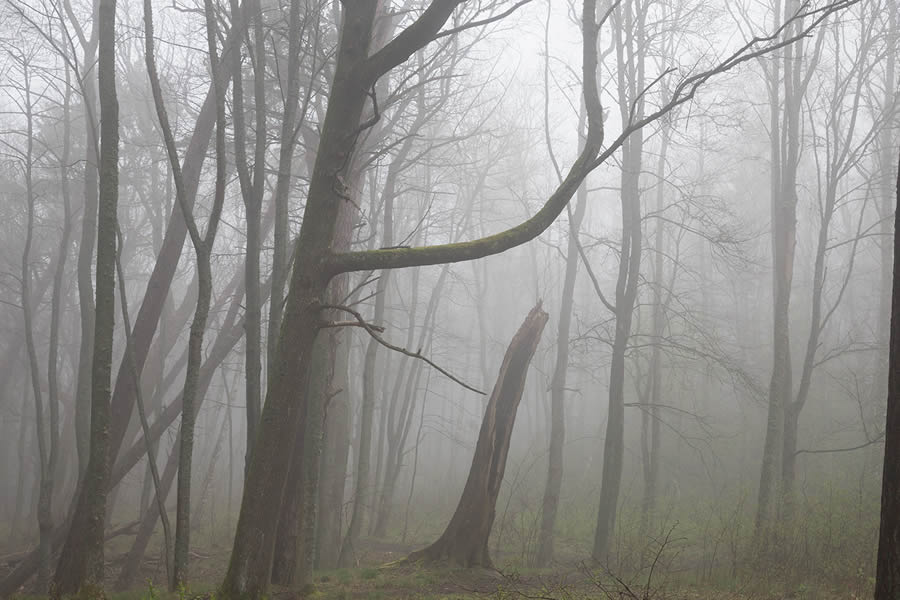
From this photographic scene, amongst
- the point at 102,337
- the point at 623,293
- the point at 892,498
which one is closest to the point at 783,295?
the point at 623,293

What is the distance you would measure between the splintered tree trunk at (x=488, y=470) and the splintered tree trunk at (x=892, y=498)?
529cm

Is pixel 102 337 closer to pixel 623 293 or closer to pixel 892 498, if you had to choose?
pixel 892 498

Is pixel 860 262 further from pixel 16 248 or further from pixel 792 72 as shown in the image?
pixel 16 248

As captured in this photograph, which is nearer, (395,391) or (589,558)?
(589,558)

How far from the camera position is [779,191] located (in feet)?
41.9

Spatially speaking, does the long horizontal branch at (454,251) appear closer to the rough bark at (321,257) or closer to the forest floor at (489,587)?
the rough bark at (321,257)

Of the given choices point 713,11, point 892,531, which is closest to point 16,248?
point 713,11

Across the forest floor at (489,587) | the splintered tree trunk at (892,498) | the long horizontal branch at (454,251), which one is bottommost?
the forest floor at (489,587)

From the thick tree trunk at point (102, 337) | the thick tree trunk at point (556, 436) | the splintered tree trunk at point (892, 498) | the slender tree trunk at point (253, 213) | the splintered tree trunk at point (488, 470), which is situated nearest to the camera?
the splintered tree trunk at point (892, 498)

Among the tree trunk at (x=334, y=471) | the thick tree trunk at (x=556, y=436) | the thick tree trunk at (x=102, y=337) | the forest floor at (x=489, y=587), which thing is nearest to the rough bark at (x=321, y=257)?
the thick tree trunk at (x=102, y=337)

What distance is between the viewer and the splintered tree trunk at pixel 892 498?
→ 2619 millimetres

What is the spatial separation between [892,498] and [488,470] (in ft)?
19.0

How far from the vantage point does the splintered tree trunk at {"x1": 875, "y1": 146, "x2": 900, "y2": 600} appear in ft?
8.59

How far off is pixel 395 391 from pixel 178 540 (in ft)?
31.0
